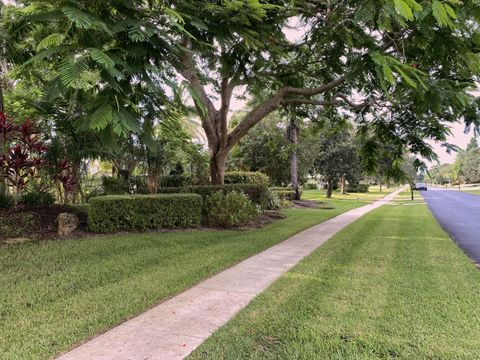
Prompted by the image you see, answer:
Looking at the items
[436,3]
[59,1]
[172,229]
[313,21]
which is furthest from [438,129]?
[59,1]

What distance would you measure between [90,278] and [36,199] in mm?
4450

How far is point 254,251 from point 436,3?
17.5ft

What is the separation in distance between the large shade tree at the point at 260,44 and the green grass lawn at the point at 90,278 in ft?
6.83

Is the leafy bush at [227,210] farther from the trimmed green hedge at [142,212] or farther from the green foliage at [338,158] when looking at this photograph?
the green foliage at [338,158]

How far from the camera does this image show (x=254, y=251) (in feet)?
25.5

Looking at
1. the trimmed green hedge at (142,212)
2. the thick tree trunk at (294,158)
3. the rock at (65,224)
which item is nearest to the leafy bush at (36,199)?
the rock at (65,224)

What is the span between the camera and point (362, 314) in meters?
4.14

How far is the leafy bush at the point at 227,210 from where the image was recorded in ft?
34.3

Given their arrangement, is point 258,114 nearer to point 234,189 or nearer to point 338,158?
point 234,189

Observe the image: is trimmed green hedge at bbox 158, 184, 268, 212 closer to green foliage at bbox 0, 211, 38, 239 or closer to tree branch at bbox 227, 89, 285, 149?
tree branch at bbox 227, 89, 285, 149

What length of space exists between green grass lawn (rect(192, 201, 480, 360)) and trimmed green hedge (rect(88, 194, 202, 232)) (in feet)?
13.0

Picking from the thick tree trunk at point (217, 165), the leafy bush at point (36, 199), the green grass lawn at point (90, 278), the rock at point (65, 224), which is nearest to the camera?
the green grass lawn at point (90, 278)

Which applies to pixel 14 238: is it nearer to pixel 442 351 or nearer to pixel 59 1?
pixel 59 1

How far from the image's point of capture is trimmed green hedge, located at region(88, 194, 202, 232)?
8469 millimetres
